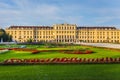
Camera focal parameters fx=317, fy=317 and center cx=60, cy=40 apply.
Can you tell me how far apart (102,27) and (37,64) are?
99317 mm

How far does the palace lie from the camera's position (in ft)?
338

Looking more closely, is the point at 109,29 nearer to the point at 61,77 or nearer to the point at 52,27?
the point at 52,27

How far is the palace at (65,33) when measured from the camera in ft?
338

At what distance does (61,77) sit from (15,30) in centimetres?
9840

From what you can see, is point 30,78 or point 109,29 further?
point 109,29

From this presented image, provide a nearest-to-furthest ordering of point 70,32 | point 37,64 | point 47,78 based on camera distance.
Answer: point 47,78 < point 37,64 < point 70,32

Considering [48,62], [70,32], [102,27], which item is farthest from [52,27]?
[48,62]

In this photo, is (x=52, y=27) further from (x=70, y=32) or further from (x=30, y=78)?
(x=30, y=78)

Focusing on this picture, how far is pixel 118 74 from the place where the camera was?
28.6 feet

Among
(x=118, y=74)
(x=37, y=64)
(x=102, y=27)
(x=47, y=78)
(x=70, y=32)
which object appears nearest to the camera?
(x=47, y=78)

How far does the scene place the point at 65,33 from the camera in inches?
4038

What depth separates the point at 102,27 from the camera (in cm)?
10925

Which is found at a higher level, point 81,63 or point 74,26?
point 74,26

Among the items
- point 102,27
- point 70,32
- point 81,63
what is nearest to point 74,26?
point 70,32
